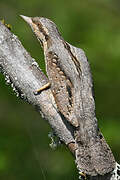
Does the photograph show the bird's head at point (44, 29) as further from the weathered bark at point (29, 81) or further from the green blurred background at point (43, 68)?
the green blurred background at point (43, 68)

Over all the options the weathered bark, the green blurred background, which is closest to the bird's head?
the weathered bark

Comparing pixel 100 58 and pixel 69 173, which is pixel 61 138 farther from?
pixel 100 58

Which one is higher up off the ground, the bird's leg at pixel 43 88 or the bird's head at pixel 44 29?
the bird's head at pixel 44 29

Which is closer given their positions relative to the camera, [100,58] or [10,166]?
[10,166]

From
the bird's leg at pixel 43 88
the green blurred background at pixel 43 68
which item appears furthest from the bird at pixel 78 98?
the green blurred background at pixel 43 68

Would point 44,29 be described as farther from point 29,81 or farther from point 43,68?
point 43,68

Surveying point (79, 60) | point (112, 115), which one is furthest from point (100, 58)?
point (79, 60)
